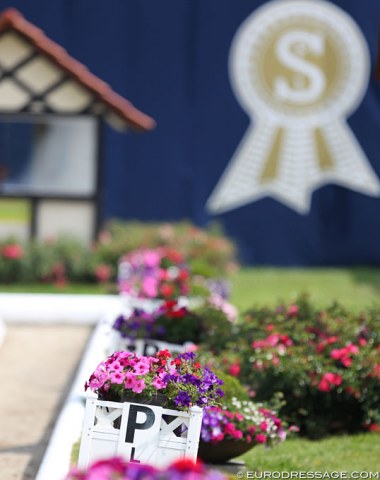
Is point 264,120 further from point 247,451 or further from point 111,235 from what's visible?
point 247,451

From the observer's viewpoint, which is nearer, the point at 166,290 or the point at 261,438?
the point at 261,438

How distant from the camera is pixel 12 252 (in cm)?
1512

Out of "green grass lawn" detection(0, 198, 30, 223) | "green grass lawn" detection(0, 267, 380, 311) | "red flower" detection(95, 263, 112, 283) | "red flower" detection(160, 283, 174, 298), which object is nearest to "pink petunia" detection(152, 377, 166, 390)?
"red flower" detection(160, 283, 174, 298)

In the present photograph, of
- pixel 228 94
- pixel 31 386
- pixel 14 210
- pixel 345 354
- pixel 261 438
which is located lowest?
pixel 31 386

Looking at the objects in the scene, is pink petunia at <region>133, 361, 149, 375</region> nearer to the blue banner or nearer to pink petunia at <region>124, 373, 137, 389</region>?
pink petunia at <region>124, 373, 137, 389</region>

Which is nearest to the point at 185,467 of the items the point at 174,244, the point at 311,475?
the point at 311,475

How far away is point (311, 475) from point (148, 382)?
1.47m

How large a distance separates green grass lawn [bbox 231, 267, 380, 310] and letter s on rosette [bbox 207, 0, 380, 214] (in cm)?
128

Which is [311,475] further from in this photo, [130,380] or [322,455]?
[130,380]

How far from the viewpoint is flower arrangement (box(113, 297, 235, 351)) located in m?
8.64

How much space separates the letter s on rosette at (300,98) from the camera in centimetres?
1844

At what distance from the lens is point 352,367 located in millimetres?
7785

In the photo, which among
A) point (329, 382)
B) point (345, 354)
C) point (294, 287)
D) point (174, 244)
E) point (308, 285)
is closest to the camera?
point (329, 382)

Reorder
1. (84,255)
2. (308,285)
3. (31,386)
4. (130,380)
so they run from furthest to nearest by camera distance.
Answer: (308,285) < (84,255) < (31,386) < (130,380)
